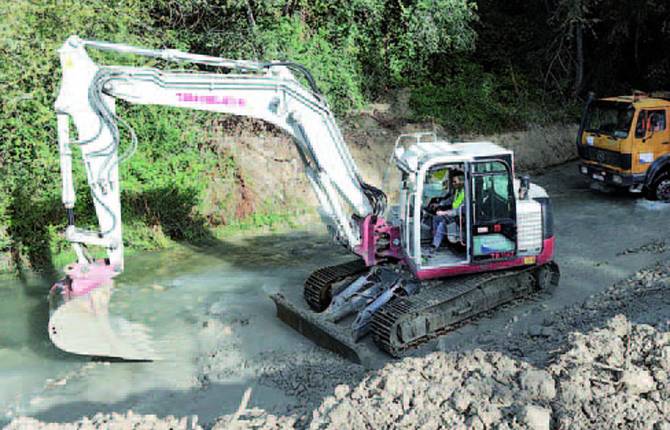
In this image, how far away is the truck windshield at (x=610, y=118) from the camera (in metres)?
14.4

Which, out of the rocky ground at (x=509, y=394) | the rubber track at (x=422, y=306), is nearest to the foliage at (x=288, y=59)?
the rubber track at (x=422, y=306)

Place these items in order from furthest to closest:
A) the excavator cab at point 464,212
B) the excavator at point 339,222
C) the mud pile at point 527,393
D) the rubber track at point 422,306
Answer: the excavator cab at point 464,212
the rubber track at point 422,306
the excavator at point 339,222
the mud pile at point 527,393

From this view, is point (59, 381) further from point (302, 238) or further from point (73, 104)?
point (302, 238)

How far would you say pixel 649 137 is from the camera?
46.8 ft

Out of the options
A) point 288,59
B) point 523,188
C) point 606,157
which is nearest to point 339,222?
point 523,188

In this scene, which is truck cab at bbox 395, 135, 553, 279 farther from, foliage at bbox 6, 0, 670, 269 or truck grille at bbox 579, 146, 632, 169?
foliage at bbox 6, 0, 670, 269

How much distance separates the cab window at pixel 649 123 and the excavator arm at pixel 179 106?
284 inches

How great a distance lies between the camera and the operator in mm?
9599

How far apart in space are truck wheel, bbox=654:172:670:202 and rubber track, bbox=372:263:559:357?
6582 mm

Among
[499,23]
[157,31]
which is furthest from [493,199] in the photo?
[499,23]

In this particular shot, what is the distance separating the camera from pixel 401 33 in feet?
62.8

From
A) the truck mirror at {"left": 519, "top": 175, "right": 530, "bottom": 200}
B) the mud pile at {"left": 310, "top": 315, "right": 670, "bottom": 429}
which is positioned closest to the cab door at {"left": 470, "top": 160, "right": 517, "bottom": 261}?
the truck mirror at {"left": 519, "top": 175, "right": 530, "bottom": 200}

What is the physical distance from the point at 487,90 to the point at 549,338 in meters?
12.9

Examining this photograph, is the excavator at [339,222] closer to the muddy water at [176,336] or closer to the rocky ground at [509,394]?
the muddy water at [176,336]
